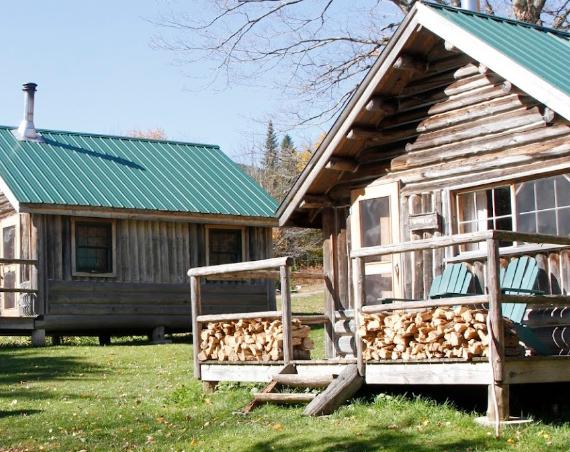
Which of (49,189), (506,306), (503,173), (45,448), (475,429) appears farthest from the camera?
(49,189)

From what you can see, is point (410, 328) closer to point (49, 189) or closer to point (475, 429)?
point (475, 429)

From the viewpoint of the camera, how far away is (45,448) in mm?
11273

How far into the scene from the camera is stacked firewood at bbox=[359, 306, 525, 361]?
1101 cm

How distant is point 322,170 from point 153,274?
10989 millimetres

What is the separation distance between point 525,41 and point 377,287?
4.11 m

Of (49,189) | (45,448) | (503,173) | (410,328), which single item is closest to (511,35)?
(503,173)

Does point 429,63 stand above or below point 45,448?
above

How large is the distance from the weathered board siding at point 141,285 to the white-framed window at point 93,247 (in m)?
0.12

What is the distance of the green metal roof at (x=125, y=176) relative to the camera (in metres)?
25.0

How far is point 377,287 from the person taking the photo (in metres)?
15.8

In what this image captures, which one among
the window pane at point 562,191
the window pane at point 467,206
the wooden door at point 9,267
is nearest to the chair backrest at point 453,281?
the window pane at point 467,206

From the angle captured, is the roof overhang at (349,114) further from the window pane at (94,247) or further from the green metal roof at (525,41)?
the window pane at (94,247)

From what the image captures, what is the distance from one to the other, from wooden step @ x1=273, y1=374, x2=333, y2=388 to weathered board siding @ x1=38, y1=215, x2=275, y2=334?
1237cm

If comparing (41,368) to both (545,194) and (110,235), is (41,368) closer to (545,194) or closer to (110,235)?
(110,235)
